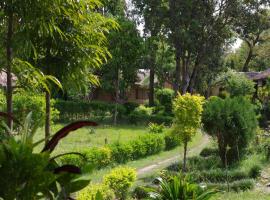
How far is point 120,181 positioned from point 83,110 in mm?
24818

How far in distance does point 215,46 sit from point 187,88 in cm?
535

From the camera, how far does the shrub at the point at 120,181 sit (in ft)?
30.3

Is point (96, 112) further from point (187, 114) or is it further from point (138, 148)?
point (187, 114)

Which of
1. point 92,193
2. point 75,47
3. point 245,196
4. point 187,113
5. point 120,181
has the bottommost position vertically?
point 245,196

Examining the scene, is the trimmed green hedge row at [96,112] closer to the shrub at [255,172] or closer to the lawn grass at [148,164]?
the lawn grass at [148,164]

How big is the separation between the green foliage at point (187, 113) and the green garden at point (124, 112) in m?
0.03

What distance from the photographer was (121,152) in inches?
625

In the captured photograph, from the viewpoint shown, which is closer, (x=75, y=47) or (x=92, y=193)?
(x=75, y=47)

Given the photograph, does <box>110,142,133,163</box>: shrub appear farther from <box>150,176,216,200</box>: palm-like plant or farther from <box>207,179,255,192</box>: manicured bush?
<box>150,176,216,200</box>: palm-like plant

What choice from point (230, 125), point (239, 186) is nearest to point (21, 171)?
point (239, 186)

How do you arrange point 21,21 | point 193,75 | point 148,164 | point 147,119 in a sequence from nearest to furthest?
1. point 21,21
2. point 148,164
3. point 147,119
4. point 193,75

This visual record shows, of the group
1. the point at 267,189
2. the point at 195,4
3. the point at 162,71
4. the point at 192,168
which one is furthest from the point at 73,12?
the point at 162,71

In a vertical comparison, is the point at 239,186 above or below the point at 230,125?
below

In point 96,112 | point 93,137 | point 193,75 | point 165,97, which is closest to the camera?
point 93,137
